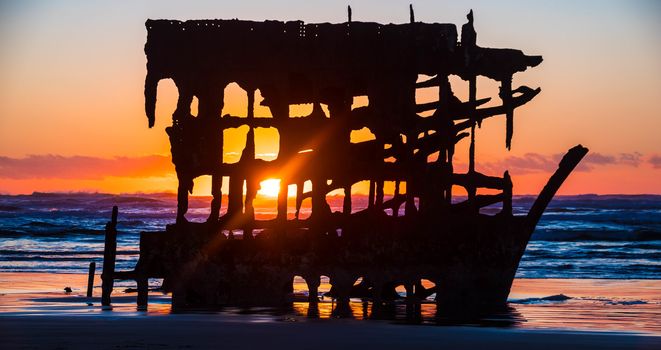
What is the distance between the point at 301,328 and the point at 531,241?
1402 inches

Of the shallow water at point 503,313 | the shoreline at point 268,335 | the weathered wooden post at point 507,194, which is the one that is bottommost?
the shoreline at point 268,335

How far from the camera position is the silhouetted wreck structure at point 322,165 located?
1872 cm

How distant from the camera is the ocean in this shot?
35938 mm

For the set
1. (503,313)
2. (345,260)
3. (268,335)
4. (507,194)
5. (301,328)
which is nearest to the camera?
(268,335)

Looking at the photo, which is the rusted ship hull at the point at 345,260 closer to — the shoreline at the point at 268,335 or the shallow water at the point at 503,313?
the shallow water at the point at 503,313

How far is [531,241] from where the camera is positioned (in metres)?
50.0

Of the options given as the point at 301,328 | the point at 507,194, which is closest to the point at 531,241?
the point at 507,194

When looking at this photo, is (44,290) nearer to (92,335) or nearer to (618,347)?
(92,335)

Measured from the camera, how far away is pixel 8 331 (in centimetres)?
1462

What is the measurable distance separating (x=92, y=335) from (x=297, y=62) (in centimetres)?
622

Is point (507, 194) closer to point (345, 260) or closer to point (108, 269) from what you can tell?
point (345, 260)

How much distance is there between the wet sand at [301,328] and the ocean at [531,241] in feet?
42.7

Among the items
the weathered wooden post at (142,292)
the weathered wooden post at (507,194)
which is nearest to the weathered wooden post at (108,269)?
the weathered wooden post at (142,292)

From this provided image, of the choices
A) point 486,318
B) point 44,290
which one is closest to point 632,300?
point 486,318
